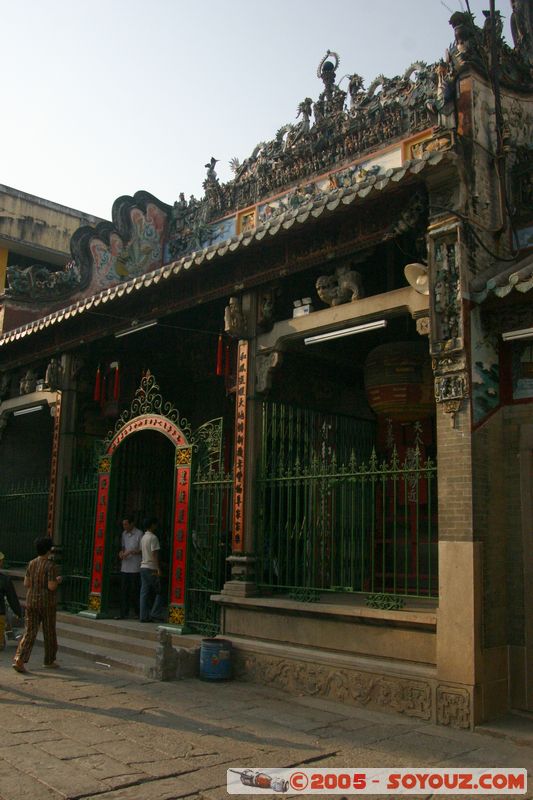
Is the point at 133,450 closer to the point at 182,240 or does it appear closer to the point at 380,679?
the point at 182,240

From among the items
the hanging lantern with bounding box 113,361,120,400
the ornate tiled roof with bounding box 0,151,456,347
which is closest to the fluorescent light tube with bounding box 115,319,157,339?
the ornate tiled roof with bounding box 0,151,456,347

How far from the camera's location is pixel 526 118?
773 cm

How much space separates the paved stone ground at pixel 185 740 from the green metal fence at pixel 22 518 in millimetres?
5556

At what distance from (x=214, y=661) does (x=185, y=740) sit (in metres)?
2.24

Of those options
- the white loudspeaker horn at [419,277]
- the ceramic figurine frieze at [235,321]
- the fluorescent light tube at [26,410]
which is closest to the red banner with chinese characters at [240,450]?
the ceramic figurine frieze at [235,321]

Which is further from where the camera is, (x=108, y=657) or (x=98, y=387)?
(x=98, y=387)

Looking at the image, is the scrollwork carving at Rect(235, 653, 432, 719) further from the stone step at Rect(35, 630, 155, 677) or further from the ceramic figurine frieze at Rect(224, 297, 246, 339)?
the ceramic figurine frieze at Rect(224, 297, 246, 339)

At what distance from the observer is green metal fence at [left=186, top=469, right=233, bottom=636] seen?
29.6 ft

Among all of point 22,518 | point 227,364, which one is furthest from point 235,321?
point 22,518

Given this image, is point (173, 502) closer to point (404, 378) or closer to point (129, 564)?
point (129, 564)

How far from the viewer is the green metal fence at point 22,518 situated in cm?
1271

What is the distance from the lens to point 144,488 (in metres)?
12.0

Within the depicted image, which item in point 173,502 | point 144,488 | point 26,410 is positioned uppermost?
point 26,410

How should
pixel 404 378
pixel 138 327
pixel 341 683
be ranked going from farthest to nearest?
pixel 138 327
pixel 404 378
pixel 341 683
